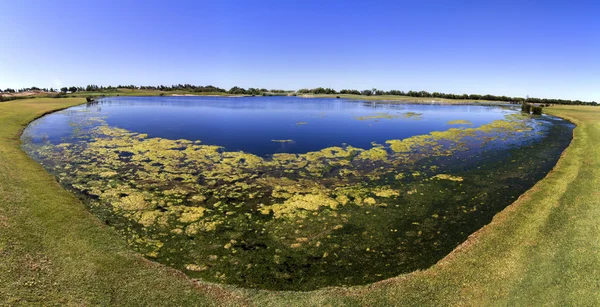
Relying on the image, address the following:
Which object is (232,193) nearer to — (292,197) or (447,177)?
(292,197)

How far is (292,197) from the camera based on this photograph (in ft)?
48.7

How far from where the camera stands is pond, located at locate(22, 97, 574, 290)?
31.8ft

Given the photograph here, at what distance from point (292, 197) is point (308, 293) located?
23.1ft

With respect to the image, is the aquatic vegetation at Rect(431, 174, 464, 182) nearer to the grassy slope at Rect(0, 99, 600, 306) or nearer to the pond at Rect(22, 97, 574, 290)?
the pond at Rect(22, 97, 574, 290)

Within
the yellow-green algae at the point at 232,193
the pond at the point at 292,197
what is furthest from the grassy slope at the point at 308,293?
the yellow-green algae at the point at 232,193

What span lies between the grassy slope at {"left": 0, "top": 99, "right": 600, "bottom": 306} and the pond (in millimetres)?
651

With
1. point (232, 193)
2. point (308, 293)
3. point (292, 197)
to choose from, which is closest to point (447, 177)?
point (292, 197)

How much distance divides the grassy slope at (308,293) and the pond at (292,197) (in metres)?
0.65

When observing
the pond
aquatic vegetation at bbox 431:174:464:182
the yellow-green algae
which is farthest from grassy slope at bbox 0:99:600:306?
aquatic vegetation at bbox 431:174:464:182

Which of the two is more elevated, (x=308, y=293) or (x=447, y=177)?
(x=447, y=177)

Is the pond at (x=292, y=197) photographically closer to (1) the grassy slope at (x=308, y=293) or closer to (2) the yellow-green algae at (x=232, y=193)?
(2) the yellow-green algae at (x=232, y=193)

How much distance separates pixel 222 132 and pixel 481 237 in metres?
30.7

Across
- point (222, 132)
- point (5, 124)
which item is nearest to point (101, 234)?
point (222, 132)

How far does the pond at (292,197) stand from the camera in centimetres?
968
